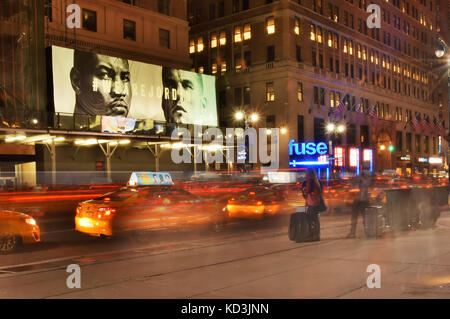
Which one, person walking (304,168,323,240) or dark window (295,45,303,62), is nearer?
person walking (304,168,323,240)

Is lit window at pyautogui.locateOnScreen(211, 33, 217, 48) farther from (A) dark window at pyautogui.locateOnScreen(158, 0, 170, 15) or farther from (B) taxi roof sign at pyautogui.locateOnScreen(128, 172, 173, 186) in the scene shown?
(B) taxi roof sign at pyautogui.locateOnScreen(128, 172, 173, 186)

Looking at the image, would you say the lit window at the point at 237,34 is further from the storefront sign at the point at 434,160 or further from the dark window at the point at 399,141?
the storefront sign at the point at 434,160

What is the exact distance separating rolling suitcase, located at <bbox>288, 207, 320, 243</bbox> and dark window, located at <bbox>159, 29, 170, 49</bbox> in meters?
35.4

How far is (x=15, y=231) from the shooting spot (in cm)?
1203

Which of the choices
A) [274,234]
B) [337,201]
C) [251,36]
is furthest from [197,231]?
[251,36]

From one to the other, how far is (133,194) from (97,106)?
25.6m

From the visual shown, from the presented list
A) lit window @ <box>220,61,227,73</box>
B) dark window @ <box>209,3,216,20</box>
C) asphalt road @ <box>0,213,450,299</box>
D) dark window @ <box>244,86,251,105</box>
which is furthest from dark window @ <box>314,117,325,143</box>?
asphalt road @ <box>0,213,450,299</box>

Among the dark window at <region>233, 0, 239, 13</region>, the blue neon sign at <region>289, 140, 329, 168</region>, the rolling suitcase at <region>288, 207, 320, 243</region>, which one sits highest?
the dark window at <region>233, 0, 239, 13</region>

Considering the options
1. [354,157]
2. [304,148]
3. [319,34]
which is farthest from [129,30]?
[354,157]

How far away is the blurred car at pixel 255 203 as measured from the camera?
19.1m

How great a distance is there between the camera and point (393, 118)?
73.4 meters

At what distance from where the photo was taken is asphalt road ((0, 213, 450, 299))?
7508 millimetres

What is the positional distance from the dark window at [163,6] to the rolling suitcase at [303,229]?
36.8 m

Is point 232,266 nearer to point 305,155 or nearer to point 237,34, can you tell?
point 305,155
